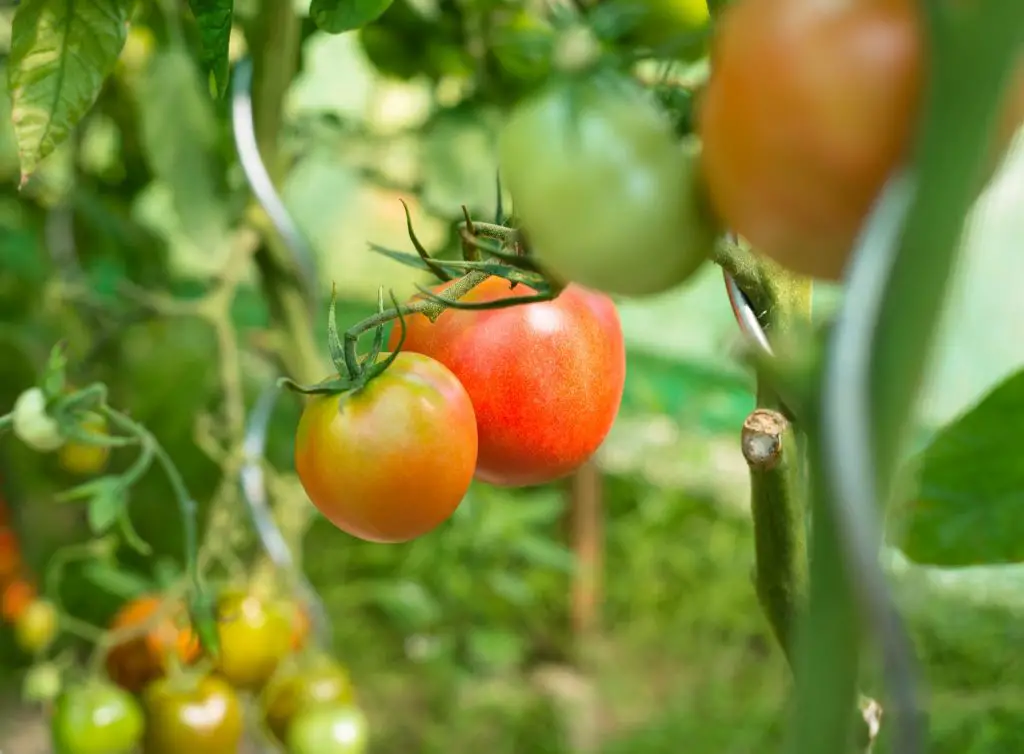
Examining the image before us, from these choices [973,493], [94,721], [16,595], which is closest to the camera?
[973,493]

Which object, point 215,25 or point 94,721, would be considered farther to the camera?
point 94,721

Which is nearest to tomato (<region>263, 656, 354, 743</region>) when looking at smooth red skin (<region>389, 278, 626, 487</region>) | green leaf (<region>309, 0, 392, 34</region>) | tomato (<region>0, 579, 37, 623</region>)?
smooth red skin (<region>389, 278, 626, 487</region>)

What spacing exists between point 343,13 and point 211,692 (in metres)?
0.38

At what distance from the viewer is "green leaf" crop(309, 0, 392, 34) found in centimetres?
30

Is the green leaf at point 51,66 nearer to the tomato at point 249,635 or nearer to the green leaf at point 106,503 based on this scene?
the green leaf at point 106,503

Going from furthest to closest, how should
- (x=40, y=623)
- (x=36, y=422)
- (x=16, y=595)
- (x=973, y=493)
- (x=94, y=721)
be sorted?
(x=16, y=595), (x=40, y=623), (x=94, y=721), (x=36, y=422), (x=973, y=493)

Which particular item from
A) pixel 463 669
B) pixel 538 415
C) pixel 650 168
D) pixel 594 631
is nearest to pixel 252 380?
pixel 463 669

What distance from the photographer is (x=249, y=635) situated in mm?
539

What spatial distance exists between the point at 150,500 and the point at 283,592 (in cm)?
44

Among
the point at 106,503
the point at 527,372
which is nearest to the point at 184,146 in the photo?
the point at 106,503

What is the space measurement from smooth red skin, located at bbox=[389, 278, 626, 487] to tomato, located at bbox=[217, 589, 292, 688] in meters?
0.27

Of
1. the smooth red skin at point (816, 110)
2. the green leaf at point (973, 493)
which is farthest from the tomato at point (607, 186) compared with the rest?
the green leaf at point (973, 493)

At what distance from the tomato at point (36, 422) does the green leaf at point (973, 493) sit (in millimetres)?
313

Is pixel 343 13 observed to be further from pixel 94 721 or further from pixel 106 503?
pixel 94 721
